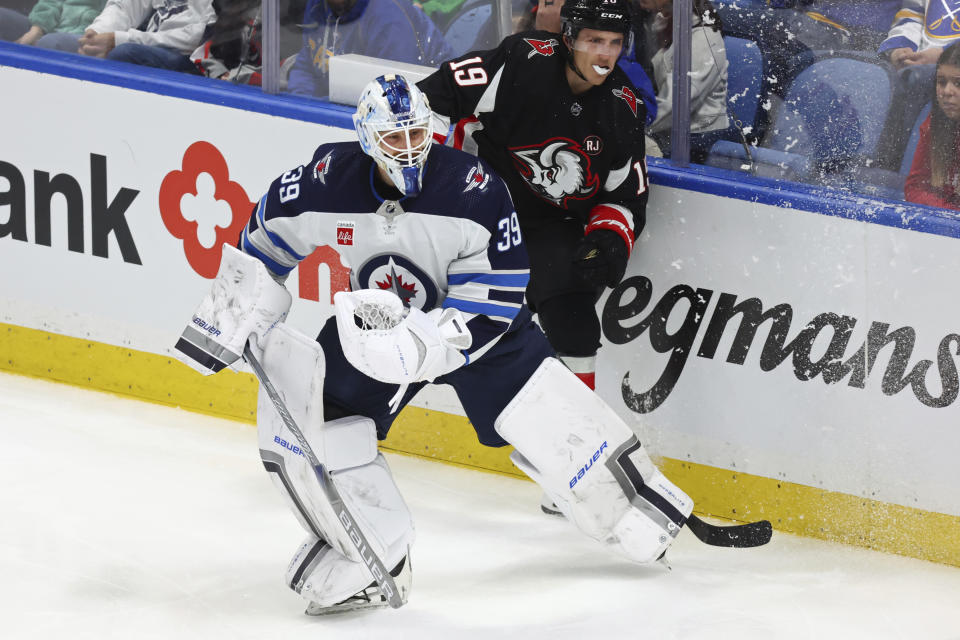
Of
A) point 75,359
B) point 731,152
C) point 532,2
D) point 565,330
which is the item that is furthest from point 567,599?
point 75,359

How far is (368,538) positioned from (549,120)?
1.05m

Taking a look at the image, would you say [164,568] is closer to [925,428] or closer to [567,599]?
[567,599]

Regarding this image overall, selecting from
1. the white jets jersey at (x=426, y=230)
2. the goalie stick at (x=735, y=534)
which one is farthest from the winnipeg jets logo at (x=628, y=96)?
the goalie stick at (x=735, y=534)

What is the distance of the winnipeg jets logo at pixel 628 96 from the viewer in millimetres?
3062

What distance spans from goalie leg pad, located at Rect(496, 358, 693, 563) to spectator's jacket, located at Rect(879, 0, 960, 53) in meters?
1.06

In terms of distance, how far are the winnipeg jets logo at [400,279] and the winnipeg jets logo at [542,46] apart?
0.72 m

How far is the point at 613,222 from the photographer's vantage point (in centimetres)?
307

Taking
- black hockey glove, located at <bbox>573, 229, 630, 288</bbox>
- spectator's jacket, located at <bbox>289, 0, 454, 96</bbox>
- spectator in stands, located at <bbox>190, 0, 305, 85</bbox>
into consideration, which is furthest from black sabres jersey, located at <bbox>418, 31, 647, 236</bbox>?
spectator in stands, located at <bbox>190, 0, 305, 85</bbox>

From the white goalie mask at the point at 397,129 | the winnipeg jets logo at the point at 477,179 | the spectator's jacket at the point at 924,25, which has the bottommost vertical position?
the winnipeg jets logo at the point at 477,179

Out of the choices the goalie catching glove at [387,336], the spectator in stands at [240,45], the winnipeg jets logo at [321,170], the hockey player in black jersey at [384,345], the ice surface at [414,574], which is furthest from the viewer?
the spectator in stands at [240,45]

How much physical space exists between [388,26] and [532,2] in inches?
16.9

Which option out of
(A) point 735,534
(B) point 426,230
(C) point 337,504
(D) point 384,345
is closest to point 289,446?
(C) point 337,504

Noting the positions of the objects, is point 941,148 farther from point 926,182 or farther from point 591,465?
point 591,465

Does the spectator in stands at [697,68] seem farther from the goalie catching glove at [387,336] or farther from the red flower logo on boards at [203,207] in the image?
the red flower logo on boards at [203,207]
